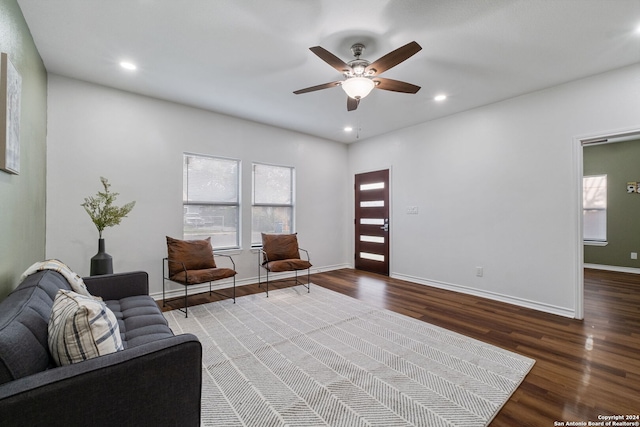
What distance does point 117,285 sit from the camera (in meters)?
2.55

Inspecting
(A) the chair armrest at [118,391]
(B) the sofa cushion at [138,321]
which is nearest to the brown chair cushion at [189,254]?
(B) the sofa cushion at [138,321]

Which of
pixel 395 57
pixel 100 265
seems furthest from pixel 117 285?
pixel 395 57

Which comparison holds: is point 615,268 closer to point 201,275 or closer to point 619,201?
point 619,201

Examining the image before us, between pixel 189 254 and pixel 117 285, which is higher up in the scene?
pixel 189 254

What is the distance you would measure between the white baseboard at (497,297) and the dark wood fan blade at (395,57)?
3.33 meters

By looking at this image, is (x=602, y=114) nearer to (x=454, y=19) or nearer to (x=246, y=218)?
(x=454, y=19)

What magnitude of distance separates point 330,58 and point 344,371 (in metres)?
2.44

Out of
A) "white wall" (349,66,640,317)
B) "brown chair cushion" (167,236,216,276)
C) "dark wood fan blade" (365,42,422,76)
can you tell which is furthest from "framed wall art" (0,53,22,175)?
"white wall" (349,66,640,317)

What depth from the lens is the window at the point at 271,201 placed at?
16.1 ft

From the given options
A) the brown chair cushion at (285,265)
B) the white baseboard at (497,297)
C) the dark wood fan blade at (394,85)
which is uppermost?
the dark wood fan blade at (394,85)

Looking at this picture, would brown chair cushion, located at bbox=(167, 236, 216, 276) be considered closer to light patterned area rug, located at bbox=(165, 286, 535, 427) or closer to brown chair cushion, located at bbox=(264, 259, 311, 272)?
light patterned area rug, located at bbox=(165, 286, 535, 427)

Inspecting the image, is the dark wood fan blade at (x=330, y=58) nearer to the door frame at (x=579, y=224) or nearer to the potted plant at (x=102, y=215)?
the potted plant at (x=102, y=215)

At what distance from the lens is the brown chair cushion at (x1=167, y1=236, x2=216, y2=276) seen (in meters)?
3.62

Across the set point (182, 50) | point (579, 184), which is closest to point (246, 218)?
point (182, 50)
